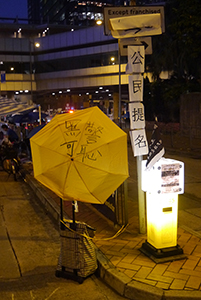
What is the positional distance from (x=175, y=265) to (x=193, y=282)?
473 millimetres

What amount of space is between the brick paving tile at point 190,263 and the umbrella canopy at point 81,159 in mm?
1553

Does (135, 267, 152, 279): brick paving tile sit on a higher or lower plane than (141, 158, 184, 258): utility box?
lower

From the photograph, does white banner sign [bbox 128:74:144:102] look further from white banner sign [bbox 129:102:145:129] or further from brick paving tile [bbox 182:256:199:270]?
brick paving tile [bbox 182:256:199:270]

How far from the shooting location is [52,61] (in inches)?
2066

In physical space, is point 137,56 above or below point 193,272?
above

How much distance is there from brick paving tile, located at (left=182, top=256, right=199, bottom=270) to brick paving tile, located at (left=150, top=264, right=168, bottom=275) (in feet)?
0.88

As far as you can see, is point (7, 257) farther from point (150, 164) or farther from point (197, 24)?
point (197, 24)

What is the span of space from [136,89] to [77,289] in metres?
3.16

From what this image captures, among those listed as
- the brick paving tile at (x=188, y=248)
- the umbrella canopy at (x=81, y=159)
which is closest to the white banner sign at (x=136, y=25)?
the umbrella canopy at (x=81, y=159)

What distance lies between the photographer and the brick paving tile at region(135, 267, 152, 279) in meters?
4.32

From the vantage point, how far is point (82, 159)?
4117 millimetres

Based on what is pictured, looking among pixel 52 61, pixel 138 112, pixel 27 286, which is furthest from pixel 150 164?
pixel 52 61

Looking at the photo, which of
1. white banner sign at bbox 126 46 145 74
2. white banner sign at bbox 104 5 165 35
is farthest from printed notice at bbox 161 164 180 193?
white banner sign at bbox 104 5 165 35

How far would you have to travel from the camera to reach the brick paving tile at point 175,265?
4480mm
